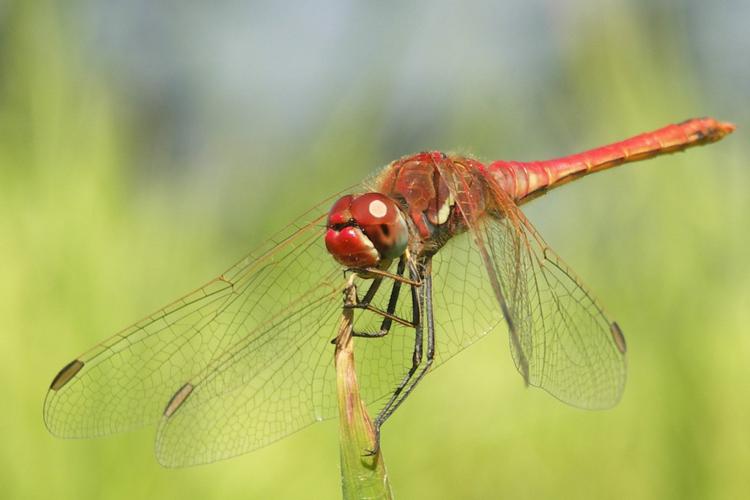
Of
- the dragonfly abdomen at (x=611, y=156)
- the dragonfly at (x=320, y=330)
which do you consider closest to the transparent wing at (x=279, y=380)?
the dragonfly at (x=320, y=330)

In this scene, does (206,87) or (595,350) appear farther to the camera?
(206,87)

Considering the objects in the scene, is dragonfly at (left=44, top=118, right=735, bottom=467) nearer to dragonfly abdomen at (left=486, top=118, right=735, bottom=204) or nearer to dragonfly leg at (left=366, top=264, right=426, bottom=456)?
dragonfly leg at (left=366, top=264, right=426, bottom=456)

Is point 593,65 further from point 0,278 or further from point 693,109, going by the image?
point 0,278

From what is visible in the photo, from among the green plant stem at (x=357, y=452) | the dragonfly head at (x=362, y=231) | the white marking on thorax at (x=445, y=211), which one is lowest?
the green plant stem at (x=357, y=452)

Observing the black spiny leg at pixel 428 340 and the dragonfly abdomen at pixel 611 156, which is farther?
the dragonfly abdomen at pixel 611 156

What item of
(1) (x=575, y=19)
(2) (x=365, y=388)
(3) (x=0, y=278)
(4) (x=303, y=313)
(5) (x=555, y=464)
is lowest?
(5) (x=555, y=464)

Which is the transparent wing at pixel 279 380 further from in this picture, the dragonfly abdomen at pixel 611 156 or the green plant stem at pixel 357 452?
the green plant stem at pixel 357 452

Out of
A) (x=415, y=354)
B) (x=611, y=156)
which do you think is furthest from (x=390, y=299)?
(x=611, y=156)

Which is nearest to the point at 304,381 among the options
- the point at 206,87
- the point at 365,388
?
the point at 365,388

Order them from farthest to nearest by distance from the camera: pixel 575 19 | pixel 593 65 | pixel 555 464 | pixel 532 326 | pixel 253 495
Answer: pixel 575 19 → pixel 593 65 → pixel 555 464 → pixel 253 495 → pixel 532 326
